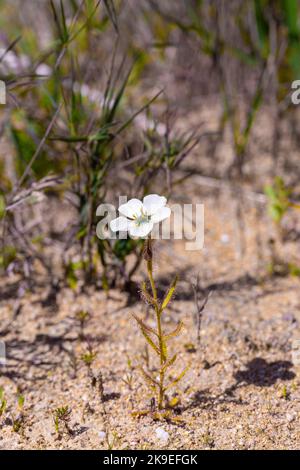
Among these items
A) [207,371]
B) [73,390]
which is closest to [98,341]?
[73,390]

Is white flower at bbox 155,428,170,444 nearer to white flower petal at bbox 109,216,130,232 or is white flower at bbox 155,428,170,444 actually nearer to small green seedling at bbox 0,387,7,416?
small green seedling at bbox 0,387,7,416

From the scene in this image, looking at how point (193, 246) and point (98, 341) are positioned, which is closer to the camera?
point (98, 341)

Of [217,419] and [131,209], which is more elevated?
[131,209]

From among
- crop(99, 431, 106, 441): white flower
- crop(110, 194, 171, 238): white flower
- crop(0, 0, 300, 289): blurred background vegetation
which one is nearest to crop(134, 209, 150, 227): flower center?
crop(110, 194, 171, 238): white flower

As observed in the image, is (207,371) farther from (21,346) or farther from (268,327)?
(21,346)

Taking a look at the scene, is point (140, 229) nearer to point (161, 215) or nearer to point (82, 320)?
point (161, 215)

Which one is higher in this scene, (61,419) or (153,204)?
(153,204)

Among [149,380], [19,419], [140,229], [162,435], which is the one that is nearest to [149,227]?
[140,229]
